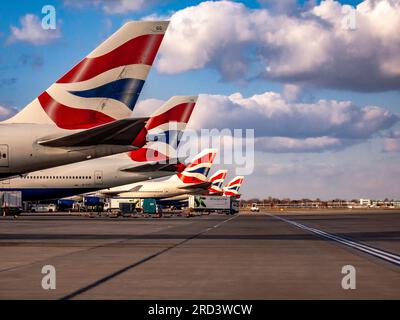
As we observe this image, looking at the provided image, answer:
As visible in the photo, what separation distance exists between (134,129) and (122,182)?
47724 mm

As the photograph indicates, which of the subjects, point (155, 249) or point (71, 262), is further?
point (155, 249)

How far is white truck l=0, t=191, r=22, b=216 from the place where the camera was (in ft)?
258

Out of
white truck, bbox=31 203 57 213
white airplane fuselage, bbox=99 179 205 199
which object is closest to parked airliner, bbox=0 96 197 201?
white airplane fuselage, bbox=99 179 205 199

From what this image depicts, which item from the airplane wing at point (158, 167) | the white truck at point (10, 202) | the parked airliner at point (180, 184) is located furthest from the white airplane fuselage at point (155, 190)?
the airplane wing at point (158, 167)

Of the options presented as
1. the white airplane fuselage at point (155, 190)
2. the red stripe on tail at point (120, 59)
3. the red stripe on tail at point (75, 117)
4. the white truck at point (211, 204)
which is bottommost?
the white truck at point (211, 204)

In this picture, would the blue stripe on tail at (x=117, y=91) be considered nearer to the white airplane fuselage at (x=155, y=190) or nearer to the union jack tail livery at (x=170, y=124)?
the union jack tail livery at (x=170, y=124)

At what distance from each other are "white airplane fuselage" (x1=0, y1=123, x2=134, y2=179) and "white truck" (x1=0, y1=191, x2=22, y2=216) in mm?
52416

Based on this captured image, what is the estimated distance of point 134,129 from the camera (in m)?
25.9

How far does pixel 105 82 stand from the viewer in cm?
2817

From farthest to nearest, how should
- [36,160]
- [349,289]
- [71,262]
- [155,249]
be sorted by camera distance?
[36,160]
[155,249]
[71,262]
[349,289]

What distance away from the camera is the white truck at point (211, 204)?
116562 millimetres

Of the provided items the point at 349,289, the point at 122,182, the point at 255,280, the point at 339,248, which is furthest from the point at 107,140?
the point at 122,182

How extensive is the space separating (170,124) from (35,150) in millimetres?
33649
